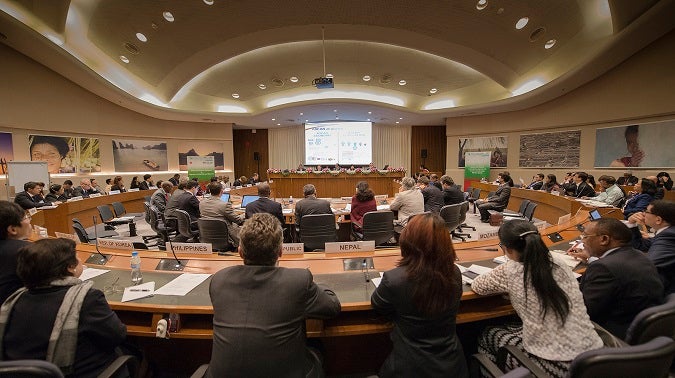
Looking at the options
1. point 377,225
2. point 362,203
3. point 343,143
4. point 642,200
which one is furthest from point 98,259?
point 343,143

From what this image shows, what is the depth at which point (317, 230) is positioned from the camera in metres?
3.75

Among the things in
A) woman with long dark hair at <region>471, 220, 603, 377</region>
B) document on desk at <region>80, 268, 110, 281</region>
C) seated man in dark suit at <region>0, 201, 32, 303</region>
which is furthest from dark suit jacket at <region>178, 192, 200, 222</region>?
woman with long dark hair at <region>471, 220, 603, 377</region>

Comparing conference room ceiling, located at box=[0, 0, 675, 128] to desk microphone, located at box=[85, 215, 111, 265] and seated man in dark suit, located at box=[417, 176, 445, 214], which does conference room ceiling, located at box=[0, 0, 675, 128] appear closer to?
seated man in dark suit, located at box=[417, 176, 445, 214]

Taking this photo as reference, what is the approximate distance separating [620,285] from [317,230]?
283 cm

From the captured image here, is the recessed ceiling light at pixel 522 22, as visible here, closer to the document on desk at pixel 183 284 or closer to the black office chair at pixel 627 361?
the black office chair at pixel 627 361

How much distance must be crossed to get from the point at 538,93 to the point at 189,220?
9.72m

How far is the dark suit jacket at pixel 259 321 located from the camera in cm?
116

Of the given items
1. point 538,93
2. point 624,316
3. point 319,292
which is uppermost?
point 538,93

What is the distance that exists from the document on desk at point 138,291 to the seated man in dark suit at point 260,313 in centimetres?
93

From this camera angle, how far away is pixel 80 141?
958 centimetres

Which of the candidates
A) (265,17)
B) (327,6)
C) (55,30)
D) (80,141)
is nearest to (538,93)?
(327,6)

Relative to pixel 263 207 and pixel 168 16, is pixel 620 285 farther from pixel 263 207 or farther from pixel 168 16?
pixel 168 16

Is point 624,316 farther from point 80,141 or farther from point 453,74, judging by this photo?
point 80,141

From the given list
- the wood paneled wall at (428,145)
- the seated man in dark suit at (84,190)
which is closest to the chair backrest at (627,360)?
the seated man in dark suit at (84,190)
